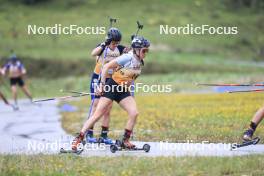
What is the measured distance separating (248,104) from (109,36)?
11.9 metres

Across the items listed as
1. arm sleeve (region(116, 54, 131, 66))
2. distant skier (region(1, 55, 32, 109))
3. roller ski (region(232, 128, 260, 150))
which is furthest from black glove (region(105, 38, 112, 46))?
distant skier (region(1, 55, 32, 109))

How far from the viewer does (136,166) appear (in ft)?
43.0

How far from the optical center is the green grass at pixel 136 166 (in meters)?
12.6

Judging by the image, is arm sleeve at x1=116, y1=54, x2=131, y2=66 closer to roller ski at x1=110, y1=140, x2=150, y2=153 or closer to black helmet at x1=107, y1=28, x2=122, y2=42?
black helmet at x1=107, y1=28, x2=122, y2=42

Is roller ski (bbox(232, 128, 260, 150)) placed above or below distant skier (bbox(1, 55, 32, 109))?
below

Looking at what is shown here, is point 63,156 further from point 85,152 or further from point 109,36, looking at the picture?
point 109,36

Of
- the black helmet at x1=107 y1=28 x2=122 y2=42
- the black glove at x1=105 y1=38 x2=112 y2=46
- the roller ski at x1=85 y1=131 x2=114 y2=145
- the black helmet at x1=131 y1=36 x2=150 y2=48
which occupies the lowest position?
the roller ski at x1=85 y1=131 x2=114 y2=145

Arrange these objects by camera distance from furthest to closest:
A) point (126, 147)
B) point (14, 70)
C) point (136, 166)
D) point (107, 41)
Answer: point (14, 70)
point (107, 41)
point (126, 147)
point (136, 166)

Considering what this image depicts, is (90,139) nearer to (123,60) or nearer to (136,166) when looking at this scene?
(123,60)

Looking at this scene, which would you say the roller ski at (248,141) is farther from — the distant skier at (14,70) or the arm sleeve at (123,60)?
the distant skier at (14,70)

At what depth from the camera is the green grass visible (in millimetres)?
12562

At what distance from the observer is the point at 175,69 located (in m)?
60.7

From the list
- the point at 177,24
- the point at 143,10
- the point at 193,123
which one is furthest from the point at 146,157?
the point at 143,10

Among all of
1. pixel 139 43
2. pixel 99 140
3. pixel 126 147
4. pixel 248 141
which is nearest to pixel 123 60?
pixel 139 43
